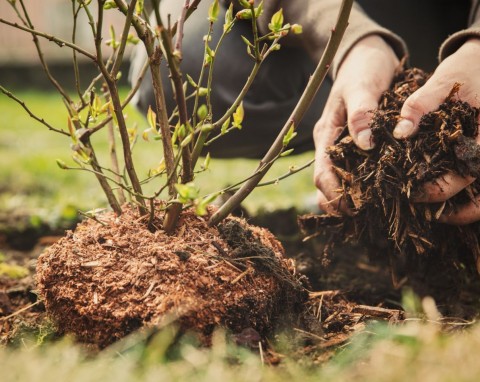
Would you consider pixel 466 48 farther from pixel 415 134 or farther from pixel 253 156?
pixel 253 156

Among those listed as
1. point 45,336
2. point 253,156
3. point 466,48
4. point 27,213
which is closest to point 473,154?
point 466,48

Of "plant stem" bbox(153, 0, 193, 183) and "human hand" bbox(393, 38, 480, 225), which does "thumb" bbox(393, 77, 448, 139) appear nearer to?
"human hand" bbox(393, 38, 480, 225)

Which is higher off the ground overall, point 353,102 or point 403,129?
point 353,102

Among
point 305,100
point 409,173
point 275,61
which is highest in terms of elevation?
point 275,61

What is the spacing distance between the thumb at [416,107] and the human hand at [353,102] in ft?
0.34

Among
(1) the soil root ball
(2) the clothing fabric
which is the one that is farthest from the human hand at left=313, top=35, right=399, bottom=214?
(2) the clothing fabric

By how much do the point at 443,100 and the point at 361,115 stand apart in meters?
0.24

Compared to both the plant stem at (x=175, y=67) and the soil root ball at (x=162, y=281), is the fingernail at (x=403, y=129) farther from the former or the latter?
the plant stem at (x=175, y=67)

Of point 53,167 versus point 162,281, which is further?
point 53,167

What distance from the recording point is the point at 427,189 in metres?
1.66

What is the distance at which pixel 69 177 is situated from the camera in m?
4.63

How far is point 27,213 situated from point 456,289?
2.26m

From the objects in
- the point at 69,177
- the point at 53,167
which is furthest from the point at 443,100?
the point at 53,167

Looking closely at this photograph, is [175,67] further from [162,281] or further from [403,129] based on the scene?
[403,129]
